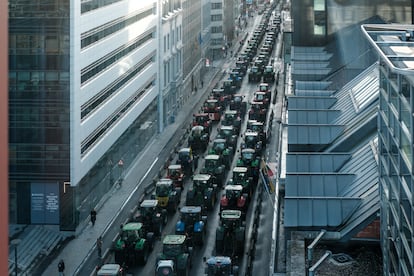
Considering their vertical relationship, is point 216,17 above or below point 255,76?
above

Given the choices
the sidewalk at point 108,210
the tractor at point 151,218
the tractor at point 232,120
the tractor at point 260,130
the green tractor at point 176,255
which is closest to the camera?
the green tractor at point 176,255

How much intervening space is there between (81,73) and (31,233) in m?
10.4

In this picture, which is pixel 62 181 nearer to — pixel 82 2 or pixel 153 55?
pixel 82 2

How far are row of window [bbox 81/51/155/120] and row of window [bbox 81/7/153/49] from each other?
3.77 m

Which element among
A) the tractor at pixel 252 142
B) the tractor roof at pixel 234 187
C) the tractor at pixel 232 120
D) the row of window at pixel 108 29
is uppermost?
the row of window at pixel 108 29

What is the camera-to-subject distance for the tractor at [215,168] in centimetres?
5509

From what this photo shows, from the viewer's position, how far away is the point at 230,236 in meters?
41.7

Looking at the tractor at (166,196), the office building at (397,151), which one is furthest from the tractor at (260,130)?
the office building at (397,151)

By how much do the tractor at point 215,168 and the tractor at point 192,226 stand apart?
10.9m

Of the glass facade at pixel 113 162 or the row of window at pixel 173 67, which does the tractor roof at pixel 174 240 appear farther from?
the row of window at pixel 173 67

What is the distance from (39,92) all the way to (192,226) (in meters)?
12.5

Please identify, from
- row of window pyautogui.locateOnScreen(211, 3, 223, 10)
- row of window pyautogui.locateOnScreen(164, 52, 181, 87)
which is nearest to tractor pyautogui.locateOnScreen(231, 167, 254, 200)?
row of window pyautogui.locateOnScreen(164, 52, 181, 87)

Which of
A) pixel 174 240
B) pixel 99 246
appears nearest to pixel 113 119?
pixel 99 246

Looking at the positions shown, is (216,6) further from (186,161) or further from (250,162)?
(250,162)
